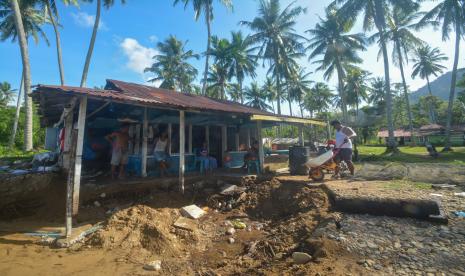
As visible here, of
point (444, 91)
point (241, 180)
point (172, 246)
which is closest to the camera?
point (172, 246)

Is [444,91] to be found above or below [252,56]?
above

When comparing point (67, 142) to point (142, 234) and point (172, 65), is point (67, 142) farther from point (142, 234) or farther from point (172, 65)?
point (172, 65)

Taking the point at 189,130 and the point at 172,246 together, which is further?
the point at 189,130

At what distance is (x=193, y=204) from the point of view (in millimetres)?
6672

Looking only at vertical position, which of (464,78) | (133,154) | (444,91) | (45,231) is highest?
(444,91)

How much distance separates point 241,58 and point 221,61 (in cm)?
206

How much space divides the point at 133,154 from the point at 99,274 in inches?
209

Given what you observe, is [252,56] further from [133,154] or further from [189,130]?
[133,154]

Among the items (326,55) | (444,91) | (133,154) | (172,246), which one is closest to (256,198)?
(172,246)

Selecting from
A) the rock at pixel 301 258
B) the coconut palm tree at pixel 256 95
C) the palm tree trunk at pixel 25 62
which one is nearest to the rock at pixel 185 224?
the rock at pixel 301 258

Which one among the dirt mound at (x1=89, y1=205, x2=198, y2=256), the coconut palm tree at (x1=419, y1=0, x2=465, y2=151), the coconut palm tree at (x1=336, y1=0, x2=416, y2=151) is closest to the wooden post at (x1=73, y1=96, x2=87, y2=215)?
the dirt mound at (x1=89, y1=205, x2=198, y2=256)

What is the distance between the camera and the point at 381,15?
1780cm

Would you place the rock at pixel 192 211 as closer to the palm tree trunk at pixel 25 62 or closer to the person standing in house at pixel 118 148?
the person standing in house at pixel 118 148

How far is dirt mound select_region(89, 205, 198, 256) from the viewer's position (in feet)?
14.5
